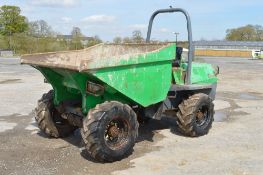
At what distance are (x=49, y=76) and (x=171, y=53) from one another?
82.6 inches

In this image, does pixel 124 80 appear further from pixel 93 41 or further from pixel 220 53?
pixel 220 53

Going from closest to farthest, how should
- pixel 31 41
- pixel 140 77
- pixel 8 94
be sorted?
pixel 140 77 < pixel 8 94 < pixel 31 41

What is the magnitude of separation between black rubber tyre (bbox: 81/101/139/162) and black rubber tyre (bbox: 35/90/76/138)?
151cm

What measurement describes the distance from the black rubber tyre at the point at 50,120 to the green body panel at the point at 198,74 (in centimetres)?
222

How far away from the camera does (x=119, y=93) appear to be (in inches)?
251

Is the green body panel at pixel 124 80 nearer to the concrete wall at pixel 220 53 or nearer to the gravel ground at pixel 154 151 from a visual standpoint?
the gravel ground at pixel 154 151

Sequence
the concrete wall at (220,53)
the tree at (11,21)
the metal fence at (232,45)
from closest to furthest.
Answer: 1. the tree at (11,21)
2. the concrete wall at (220,53)
3. the metal fence at (232,45)

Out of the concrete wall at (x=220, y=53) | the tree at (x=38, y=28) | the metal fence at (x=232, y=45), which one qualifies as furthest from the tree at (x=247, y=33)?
the tree at (x=38, y=28)

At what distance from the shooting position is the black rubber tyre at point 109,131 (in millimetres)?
5816

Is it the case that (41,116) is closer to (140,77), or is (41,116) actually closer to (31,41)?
(140,77)

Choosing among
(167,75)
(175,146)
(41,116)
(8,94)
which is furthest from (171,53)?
(8,94)

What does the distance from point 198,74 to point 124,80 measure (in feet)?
8.50

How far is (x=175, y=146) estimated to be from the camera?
23.0 feet

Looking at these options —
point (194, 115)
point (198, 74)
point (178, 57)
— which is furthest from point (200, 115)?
point (178, 57)
